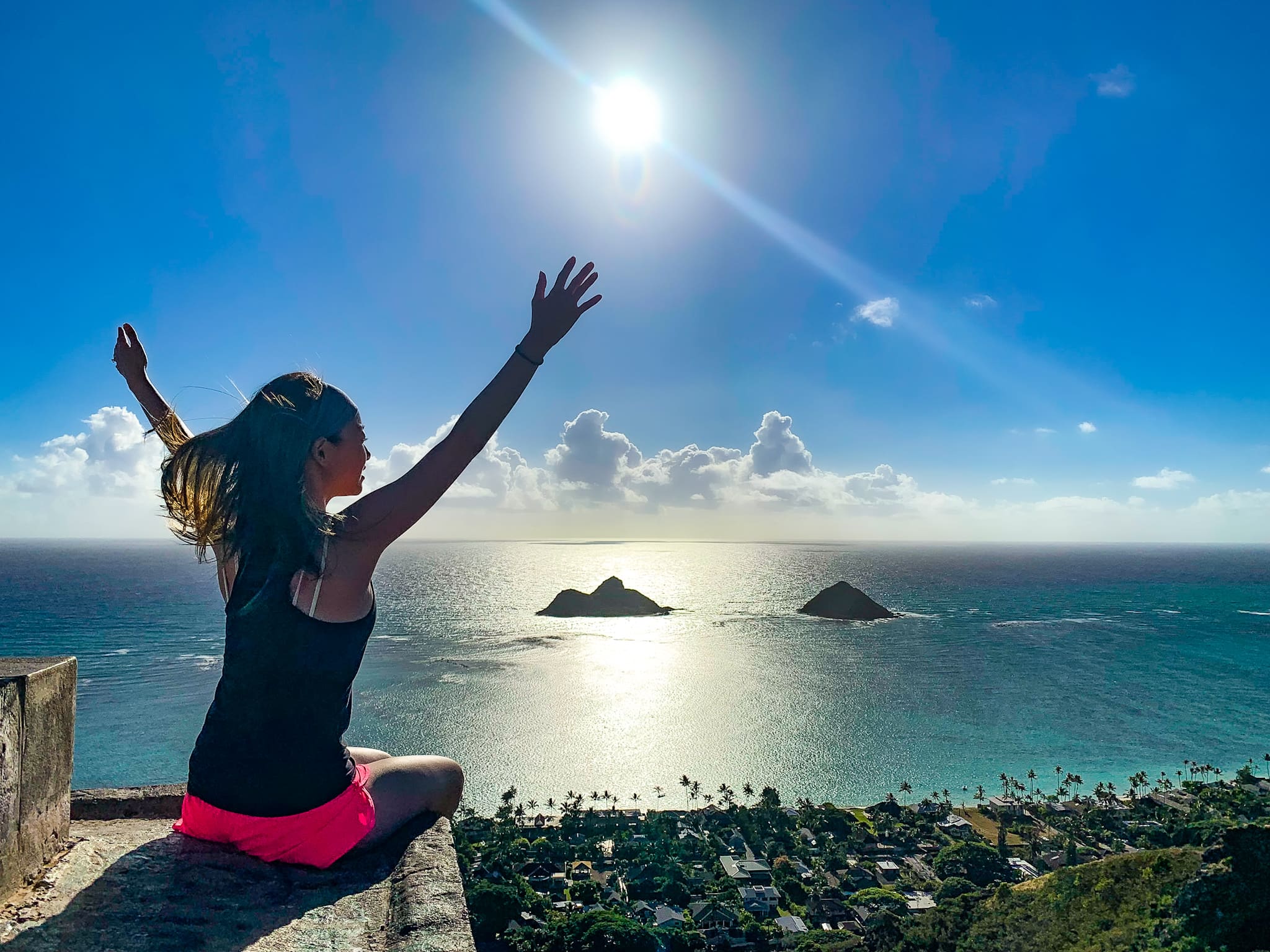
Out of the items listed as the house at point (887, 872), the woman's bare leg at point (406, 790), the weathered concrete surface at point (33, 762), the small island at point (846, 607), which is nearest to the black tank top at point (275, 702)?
the woman's bare leg at point (406, 790)

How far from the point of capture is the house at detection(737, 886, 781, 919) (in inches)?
882

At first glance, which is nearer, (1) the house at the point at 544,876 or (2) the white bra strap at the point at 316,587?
(2) the white bra strap at the point at 316,587

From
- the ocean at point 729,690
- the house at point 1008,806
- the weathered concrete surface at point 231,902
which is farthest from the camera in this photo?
the ocean at point 729,690

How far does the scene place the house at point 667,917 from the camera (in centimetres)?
2097

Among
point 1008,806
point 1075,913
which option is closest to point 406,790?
point 1075,913

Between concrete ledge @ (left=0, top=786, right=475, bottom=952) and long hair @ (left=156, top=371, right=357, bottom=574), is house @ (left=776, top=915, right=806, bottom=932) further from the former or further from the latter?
long hair @ (left=156, top=371, right=357, bottom=574)

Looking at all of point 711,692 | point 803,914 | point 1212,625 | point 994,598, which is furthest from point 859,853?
point 994,598

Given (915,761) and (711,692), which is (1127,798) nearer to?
(915,761)

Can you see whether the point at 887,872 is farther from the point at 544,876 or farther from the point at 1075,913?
the point at 544,876

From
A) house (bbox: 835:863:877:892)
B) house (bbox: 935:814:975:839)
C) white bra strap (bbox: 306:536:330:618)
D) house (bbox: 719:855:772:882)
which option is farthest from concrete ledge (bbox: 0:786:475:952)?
house (bbox: 935:814:975:839)

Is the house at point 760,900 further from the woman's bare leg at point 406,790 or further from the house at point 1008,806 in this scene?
the woman's bare leg at point 406,790

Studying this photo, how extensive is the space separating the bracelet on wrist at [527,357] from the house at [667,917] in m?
22.5

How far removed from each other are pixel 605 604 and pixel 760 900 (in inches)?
2468

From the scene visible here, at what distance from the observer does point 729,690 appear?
47781 mm
